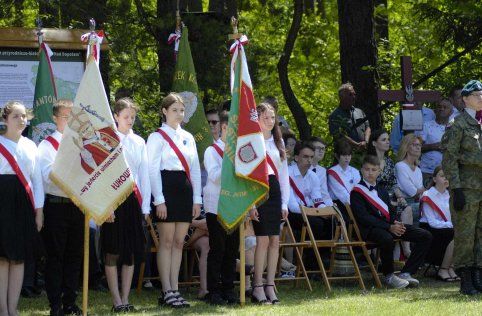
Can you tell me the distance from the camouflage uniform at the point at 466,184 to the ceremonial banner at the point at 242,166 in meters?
2.21

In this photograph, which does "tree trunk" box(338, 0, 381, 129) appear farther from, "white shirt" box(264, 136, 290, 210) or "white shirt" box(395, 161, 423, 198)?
"white shirt" box(264, 136, 290, 210)

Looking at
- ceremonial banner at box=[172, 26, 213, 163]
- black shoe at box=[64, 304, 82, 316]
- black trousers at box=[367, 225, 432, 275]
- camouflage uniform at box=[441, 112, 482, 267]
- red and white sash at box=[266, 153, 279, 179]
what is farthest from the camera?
ceremonial banner at box=[172, 26, 213, 163]

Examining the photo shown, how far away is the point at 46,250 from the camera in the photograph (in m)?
10.2

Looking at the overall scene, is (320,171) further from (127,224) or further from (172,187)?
(127,224)

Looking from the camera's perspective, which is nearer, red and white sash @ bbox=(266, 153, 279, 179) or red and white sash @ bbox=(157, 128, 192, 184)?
red and white sash @ bbox=(157, 128, 192, 184)

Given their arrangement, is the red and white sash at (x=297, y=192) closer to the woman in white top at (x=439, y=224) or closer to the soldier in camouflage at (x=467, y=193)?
the woman in white top at (x=439, y=224)

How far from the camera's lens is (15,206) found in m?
9.87

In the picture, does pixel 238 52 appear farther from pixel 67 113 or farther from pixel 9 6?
pixel 9 6

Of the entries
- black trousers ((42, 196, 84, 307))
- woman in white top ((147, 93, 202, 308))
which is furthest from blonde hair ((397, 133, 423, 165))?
black trousers ((42, 196, 84, 307))

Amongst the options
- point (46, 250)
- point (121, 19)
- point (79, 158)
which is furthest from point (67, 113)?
point (121, 19)

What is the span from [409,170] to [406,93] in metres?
1.40

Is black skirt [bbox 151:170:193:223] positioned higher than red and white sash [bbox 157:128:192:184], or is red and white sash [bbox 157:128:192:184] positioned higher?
red and white sash [bbox 157:128:192:184]

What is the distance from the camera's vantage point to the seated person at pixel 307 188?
13.6m

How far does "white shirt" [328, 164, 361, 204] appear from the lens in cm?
1405
